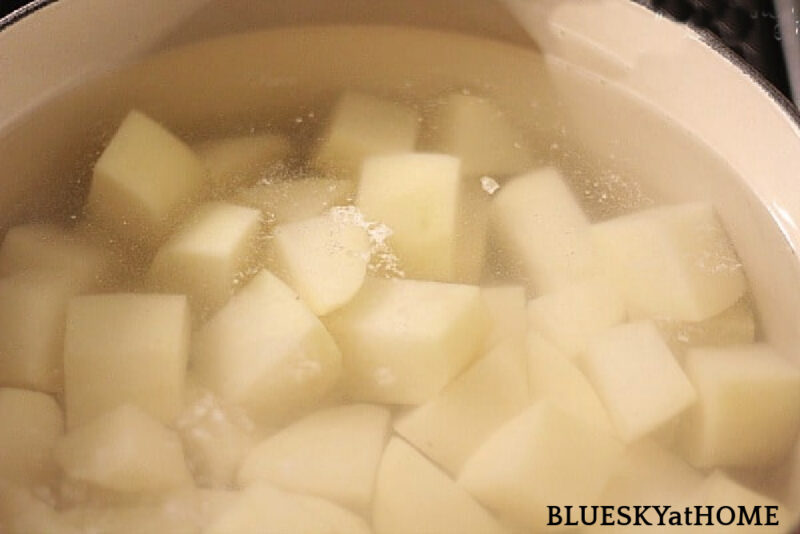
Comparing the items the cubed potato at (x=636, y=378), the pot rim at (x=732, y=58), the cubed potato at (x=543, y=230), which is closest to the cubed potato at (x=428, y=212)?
the cubed potato at (x=543, y=230)

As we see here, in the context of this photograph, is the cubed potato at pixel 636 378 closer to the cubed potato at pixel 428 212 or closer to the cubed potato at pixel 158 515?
the cubed potato at pixel 428 212

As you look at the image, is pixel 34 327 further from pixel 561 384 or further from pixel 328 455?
pixel 561 384

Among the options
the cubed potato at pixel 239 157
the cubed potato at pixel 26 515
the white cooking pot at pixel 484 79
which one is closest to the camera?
the cubed potato at pixel 26 515

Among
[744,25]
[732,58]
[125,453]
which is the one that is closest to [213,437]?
[125,453]

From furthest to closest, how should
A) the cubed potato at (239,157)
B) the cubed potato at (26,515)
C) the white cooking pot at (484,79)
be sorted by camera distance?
the cubed potato at (239,157)
the white cooking pot at (484,79)
the cubed potato at (26,515)

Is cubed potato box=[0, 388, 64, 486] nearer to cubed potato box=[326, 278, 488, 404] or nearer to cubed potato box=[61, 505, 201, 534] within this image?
cubed potato box=[61, 505, 201, 534]

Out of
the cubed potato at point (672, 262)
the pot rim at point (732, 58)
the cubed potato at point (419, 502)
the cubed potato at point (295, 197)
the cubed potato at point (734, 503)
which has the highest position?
the pot rim at point (732, 58)

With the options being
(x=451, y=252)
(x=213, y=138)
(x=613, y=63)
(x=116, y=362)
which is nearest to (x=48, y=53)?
(x=213, y=138)
